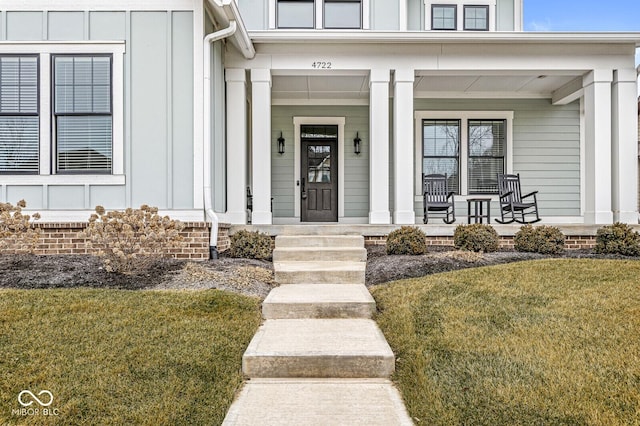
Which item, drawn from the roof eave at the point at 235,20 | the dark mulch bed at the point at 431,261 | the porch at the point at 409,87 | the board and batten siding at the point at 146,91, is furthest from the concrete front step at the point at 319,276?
the roof eave at the point at 235,20

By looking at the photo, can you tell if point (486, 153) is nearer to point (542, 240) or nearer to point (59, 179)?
point (542, 240)

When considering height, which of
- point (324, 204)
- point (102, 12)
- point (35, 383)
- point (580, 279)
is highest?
point (102, 12)

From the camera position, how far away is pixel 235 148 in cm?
734

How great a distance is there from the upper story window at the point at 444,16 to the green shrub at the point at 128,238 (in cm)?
757

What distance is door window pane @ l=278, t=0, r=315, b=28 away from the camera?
30.2 ft

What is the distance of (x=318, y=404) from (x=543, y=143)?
8904 mm

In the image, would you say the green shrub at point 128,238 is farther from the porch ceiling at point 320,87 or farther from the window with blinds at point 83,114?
the porch ceiling at point 320,87

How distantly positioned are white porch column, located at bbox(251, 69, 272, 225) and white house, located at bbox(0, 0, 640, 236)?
0.11ft

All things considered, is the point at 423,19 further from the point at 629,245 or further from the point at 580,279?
the point at 580,279

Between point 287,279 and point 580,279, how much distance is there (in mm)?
2946

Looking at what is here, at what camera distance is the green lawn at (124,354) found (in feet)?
7.95

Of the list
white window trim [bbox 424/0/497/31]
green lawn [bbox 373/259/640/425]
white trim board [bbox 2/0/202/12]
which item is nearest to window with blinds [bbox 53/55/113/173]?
white trim board [bbox 2/0/202/12]

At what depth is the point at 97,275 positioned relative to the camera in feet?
15.6

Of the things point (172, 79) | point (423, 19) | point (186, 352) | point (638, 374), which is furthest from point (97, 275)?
point (423, 19)
